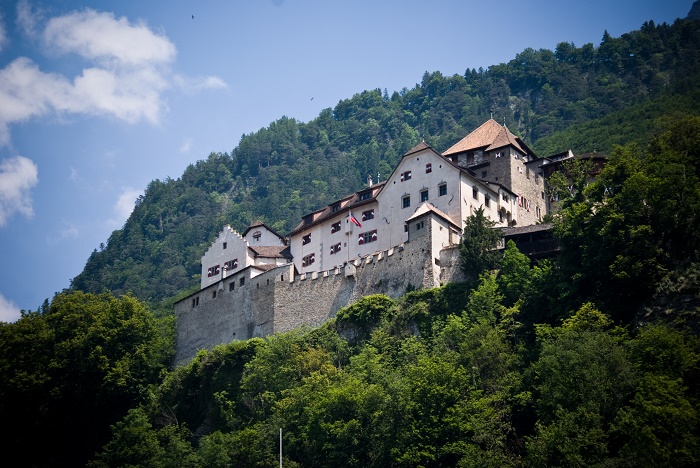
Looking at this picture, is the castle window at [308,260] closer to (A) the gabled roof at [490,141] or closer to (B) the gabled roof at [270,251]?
(B) the gabled roof at [270,251]

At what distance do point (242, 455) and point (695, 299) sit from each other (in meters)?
25.7

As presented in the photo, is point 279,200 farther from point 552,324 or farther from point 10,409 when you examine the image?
point 552,324

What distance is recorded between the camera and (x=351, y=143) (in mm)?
192375

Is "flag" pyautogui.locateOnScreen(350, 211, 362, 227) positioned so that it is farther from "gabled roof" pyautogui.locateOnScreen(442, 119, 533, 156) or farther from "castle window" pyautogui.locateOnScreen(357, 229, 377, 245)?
"gabled roof" pyautogui.locateOnScreen(442, 119, 533, 156)

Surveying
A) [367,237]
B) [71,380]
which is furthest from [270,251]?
[71,380]

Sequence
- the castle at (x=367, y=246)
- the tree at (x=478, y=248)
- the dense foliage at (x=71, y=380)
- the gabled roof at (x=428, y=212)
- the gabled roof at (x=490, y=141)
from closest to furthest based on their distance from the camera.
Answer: the tree at (x=478, y=248) < the gabled roof at (x=428, y=212) < the castle at (x=367, y=246) < the dense foliage at (x=71, y=380) < the gabled roof at (x=490, y=141)

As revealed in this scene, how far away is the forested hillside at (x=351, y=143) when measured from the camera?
491 ft

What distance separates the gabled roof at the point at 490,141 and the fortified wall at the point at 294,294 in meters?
14.8

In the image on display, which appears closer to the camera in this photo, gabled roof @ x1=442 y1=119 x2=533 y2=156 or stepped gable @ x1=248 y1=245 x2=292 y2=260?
gabled roof @ x1=442 y1=119 x2=533 y2=156

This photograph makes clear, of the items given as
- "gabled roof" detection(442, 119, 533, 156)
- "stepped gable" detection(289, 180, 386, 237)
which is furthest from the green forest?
"stepped gable" detection(289, 180, 386, 237)

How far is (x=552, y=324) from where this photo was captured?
188ft

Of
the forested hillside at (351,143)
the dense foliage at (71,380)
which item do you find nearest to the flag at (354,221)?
the dense foliage at (71,380)

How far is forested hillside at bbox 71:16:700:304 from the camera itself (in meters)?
150

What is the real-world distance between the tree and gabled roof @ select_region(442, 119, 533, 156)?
1374 cm
